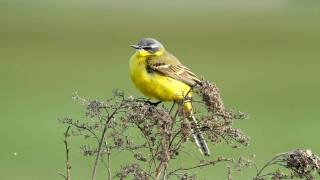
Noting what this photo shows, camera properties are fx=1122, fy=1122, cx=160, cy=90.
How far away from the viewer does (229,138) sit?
5.09 metres

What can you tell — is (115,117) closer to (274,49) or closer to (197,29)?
(274,49)

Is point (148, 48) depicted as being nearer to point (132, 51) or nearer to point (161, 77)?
point (161, 77)

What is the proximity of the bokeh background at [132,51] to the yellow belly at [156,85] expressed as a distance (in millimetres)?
3433

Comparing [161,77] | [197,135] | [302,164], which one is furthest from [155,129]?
[161,77]

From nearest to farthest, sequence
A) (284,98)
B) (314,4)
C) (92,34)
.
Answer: (284,98)
(92,34)
(314,4)

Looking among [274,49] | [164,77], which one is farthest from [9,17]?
[164,77]

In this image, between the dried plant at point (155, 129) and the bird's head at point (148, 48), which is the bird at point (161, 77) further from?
the dried plant at point (155, 129)

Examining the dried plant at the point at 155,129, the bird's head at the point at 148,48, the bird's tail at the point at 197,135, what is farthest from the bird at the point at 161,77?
the dried plant at the point at 155,129

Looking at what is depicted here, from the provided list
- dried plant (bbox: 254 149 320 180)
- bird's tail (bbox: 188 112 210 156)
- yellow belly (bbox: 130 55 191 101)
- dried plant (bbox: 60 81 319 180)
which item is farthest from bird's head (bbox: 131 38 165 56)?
dried plant (bbox: 254 149 320 180)

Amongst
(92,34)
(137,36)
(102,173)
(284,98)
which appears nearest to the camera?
(102,173)

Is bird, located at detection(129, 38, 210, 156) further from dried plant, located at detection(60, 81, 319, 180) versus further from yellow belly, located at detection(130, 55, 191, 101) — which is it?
dried plant, located at detection(60, 81, 319, 180)

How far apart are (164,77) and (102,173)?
5663 millimetres

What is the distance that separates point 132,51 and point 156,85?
65.7 ft

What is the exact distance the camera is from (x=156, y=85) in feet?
23.8
